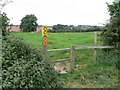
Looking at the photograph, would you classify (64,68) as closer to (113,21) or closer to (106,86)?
(106,86)

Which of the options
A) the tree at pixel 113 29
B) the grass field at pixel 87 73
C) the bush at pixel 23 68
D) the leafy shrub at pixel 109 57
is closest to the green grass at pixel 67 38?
the grass field at pixel 87 73

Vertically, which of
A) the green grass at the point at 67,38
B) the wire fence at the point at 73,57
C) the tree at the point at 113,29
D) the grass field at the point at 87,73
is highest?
the tree at the point at 113,29

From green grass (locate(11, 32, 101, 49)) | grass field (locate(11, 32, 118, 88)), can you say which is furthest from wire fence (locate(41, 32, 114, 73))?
green grass (locate(11, 32, 101, 49))

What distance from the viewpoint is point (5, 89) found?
4789 millimetres

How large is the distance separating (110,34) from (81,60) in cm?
156

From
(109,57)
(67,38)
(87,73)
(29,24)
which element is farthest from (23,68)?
(67,38)

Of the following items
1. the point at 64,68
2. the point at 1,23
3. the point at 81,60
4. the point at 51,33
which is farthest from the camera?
the point at 51,33

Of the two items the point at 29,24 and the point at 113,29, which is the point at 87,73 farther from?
the point at 29,24

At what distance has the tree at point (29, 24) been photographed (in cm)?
1259

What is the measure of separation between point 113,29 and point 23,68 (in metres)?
6.42

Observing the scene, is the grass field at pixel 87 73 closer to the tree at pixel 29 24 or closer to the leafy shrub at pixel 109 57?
the leafy shrub at pixel 109 57

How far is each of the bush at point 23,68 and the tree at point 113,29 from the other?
535 centimetres

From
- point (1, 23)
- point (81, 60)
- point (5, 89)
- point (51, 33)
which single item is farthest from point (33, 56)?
point (51, 33)

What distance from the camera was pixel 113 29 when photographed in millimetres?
10812
